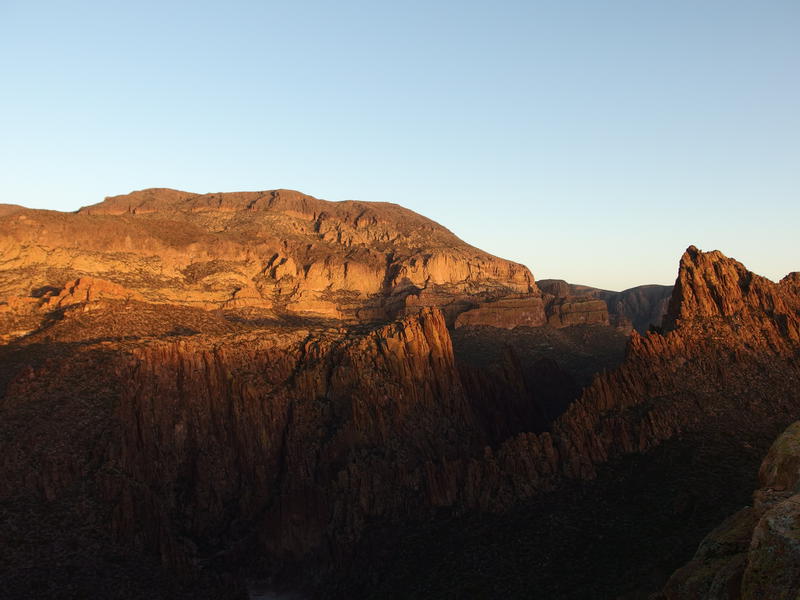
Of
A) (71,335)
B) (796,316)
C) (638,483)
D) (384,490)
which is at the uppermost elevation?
(796,316)

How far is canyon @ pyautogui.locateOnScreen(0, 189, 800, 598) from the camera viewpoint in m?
66.0

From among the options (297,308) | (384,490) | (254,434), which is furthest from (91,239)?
(384,490)

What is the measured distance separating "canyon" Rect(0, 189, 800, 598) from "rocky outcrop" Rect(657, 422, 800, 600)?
30865mm

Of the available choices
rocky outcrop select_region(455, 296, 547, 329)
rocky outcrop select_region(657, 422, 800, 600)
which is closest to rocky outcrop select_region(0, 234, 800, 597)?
rocky outcrop select_region(657, 422, 800, 600)

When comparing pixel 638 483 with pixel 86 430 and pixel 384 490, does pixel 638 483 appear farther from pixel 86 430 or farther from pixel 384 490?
pixel 86 430

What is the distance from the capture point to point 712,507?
2416 inches

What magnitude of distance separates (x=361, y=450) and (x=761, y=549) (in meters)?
81.3

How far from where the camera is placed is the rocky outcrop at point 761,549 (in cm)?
1591

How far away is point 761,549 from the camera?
1652 centimetres

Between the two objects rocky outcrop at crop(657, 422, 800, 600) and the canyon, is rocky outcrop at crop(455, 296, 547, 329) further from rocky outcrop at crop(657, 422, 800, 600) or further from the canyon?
rocky outcrop at crop(657, 422, 800, 600)

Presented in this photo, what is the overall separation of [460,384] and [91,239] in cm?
9259

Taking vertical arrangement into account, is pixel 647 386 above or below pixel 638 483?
above

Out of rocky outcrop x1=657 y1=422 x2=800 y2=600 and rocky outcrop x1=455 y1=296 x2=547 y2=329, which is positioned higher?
rocky outcrop x1=455 y1=296 x2=547 y2=329

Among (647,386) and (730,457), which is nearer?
(730,457)
